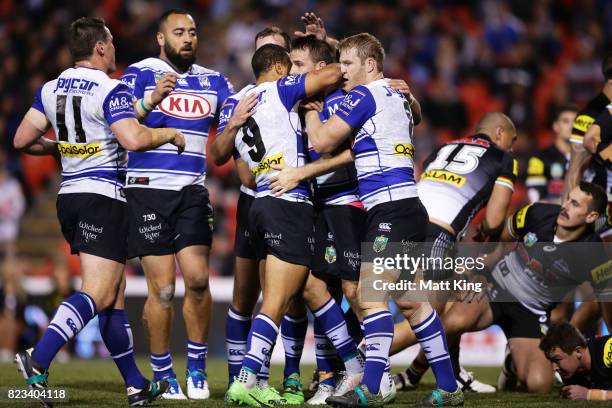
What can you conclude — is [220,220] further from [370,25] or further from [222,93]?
[222,93]

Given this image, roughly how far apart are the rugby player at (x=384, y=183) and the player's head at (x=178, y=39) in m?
1.58

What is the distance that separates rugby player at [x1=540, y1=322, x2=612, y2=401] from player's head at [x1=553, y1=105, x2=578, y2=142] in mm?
3537

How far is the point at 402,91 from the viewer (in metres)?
6.73

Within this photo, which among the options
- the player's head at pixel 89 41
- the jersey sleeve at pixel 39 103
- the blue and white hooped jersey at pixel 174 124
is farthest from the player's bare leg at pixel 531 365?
the jersey sleeve at pixel 39 103

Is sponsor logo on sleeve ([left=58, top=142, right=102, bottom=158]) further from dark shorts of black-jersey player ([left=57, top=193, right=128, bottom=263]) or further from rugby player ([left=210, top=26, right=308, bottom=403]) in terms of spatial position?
rugby player ([left=210, top=26, right=308, bottom=403])

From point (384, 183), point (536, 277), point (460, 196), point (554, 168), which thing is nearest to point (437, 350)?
point (384, 183)

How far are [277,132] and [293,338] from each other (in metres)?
1.76

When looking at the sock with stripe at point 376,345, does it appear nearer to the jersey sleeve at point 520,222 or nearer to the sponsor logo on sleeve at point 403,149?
the sponsor logo on sleeve at point 403,149

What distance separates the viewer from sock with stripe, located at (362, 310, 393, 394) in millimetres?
6090

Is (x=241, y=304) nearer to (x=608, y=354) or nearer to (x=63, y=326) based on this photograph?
(x=63, y=326)

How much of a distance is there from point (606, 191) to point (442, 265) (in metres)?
1.88

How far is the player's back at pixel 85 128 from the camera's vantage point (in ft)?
21.2

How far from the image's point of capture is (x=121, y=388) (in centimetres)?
789

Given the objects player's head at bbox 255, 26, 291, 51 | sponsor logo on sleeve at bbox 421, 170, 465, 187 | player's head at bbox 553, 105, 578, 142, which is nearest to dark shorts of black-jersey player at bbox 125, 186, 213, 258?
player's head at bbox 255, 26, 291, 51
